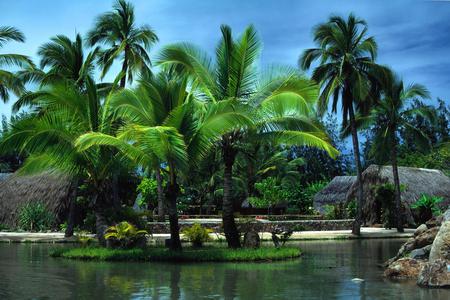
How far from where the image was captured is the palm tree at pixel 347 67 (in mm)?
25594

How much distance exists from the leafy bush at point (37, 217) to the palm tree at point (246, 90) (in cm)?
1301

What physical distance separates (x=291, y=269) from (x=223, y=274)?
5.81 feet

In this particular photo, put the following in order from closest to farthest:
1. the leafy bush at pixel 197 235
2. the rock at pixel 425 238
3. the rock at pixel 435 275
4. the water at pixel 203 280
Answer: the water at pixel 203 280
the rock at pixel 435 275
the rock at pixel 425 238
the leafy bush at pixel 197 235

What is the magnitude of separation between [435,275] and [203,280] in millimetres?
4073

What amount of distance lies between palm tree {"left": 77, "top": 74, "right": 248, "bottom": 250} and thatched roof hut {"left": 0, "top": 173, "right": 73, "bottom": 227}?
1213cm

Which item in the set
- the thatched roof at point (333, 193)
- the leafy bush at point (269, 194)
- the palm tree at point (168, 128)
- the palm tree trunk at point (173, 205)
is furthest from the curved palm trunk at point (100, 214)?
the thatched roof at point (333, 193)

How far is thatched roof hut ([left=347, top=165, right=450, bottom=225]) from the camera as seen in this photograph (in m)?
32.6

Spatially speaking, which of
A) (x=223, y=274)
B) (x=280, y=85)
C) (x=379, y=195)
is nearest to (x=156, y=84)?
(x=280, y=85)

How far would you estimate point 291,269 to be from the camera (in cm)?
1277

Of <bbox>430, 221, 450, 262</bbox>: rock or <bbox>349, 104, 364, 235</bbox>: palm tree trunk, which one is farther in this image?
<bbox>349, 104, 364, 235</bbox>: palm tree trunk

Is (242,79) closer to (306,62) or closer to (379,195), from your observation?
(306,62)

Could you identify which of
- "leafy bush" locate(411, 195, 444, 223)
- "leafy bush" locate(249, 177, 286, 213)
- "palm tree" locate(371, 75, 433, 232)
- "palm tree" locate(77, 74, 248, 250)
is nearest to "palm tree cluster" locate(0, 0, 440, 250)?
"palm tree" locate(77, 74, 248, 250)

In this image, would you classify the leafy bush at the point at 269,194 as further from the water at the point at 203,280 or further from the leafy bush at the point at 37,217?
the water at the point at 203,280

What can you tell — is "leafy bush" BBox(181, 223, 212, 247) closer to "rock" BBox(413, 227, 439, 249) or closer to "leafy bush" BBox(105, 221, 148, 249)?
"leafy bush" BBox(105, 221, 148, 249)
